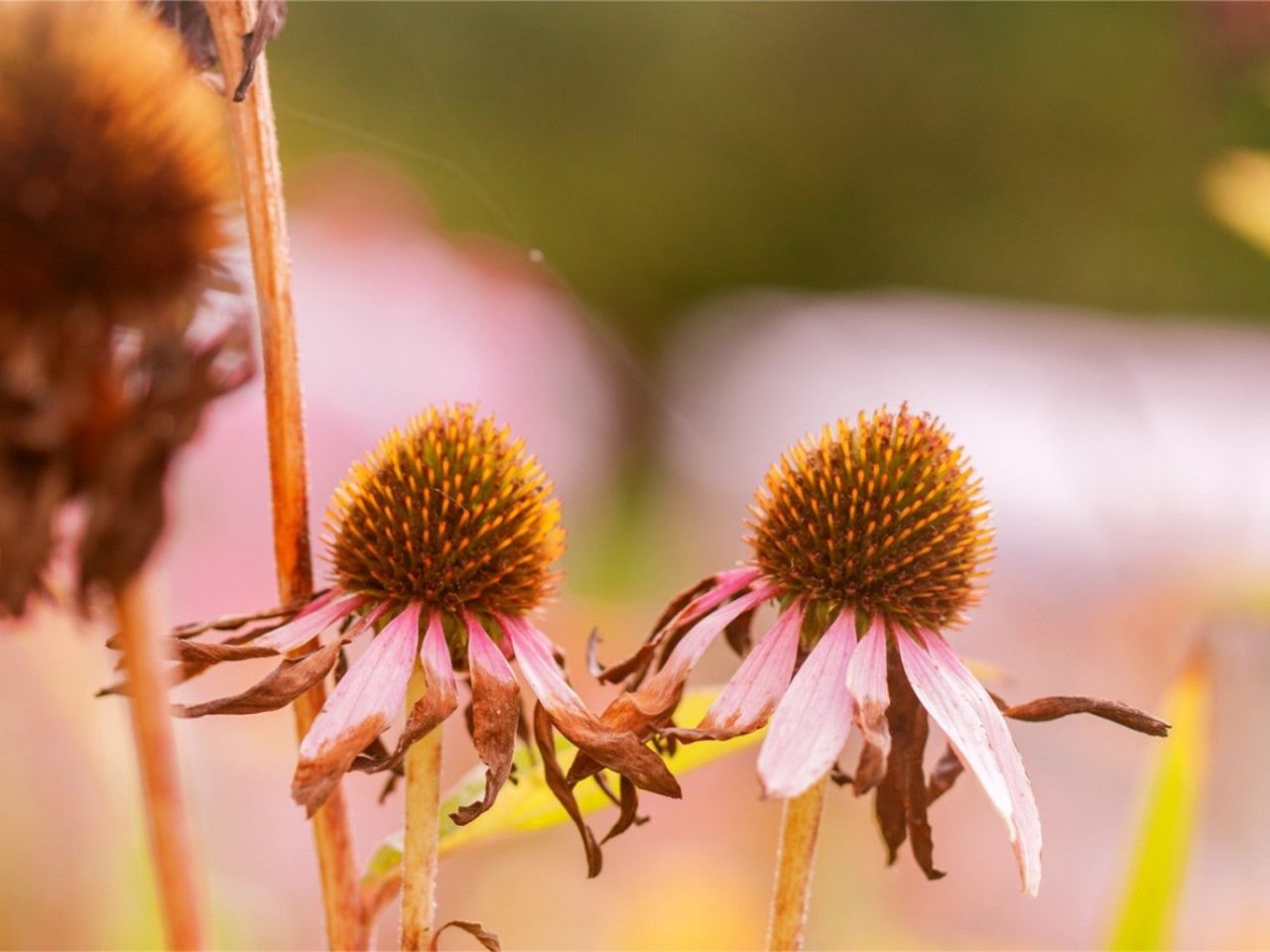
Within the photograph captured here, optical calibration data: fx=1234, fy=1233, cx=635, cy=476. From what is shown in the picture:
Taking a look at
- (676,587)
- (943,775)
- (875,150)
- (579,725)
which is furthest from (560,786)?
(875,150)

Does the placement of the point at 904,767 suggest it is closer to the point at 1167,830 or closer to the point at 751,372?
the point at 1167,830

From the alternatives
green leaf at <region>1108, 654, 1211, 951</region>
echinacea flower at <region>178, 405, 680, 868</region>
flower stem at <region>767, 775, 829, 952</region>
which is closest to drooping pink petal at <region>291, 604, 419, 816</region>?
echinacea flower at <region>178, 405, 680, 868</region>

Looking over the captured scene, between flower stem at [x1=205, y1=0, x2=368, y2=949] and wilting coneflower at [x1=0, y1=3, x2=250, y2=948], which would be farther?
flower stem at [x1=205, y1=0, x2=368, y2=949]

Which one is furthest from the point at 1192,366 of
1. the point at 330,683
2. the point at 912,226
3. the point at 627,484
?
the point at 330,683

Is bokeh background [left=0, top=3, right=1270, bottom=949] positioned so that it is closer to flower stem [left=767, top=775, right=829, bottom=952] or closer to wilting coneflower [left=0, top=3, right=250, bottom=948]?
wilting coneflower [left=0, top=3, right=250, bottom=948]

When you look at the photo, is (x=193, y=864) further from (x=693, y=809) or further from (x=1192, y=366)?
(x=1192, y=366)
